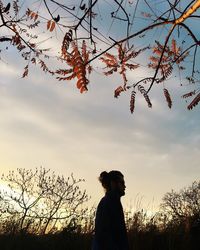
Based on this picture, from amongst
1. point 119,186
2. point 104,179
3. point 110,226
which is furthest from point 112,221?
point 104,179

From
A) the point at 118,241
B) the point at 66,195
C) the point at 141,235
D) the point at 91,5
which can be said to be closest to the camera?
the point at 91,5

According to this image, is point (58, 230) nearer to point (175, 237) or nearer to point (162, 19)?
point (175, 237)

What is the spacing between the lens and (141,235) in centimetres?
1183

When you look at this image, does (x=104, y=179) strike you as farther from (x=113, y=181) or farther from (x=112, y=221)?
(x=112, y=221)

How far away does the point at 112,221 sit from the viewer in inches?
282

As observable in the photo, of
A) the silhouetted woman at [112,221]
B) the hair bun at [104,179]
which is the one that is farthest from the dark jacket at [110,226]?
the hair bun at [104,179]

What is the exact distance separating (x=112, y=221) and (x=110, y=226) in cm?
7

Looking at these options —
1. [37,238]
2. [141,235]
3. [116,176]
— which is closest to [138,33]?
[116,176]

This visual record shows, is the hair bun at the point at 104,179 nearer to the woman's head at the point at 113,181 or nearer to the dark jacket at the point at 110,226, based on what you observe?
the woman's head at the point at 113,181

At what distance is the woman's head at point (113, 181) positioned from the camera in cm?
730

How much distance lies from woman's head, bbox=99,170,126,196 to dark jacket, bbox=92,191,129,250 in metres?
0.10

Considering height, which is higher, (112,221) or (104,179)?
(104,179)

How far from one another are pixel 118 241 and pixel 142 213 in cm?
603

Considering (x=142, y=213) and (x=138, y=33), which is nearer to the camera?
(x=138, y=33)
